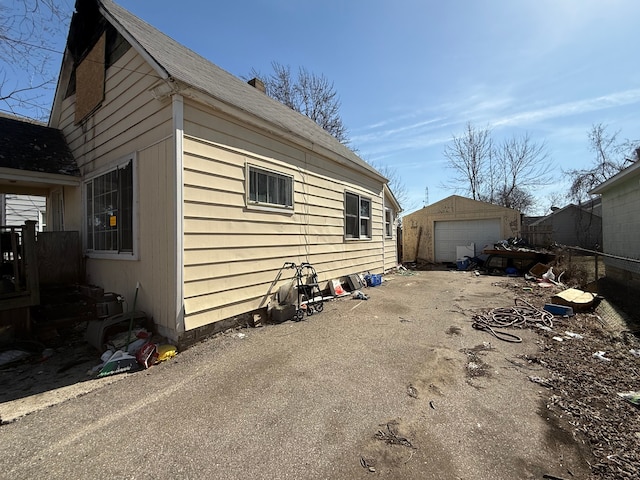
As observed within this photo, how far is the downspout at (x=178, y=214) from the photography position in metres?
4.05

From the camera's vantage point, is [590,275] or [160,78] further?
[590,275]

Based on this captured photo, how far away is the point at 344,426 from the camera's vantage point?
2.53 m

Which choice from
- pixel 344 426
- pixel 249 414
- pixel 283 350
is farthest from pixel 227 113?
pixel 344 426

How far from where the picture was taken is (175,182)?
13.4 feet

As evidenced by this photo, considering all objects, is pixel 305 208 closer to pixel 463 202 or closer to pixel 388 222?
pixel 388 222

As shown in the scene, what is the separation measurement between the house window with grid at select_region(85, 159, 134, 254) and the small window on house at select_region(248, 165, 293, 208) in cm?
191

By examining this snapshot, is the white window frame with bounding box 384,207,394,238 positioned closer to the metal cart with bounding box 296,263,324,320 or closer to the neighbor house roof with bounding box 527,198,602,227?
the metal cart with bounding box 296,263,324,320

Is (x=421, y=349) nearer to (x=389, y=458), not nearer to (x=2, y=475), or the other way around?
(x=389, y=458)

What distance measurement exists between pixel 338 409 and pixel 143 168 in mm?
4307

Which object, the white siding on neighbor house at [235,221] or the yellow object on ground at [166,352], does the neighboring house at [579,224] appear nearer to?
the white siding on neighbor house at [235,221]

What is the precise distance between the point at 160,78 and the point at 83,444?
14.3 ft

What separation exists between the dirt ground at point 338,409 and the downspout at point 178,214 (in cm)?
62

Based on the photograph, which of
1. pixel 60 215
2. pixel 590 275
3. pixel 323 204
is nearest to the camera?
pixel 60 215

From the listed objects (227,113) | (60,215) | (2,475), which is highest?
(227,113)
